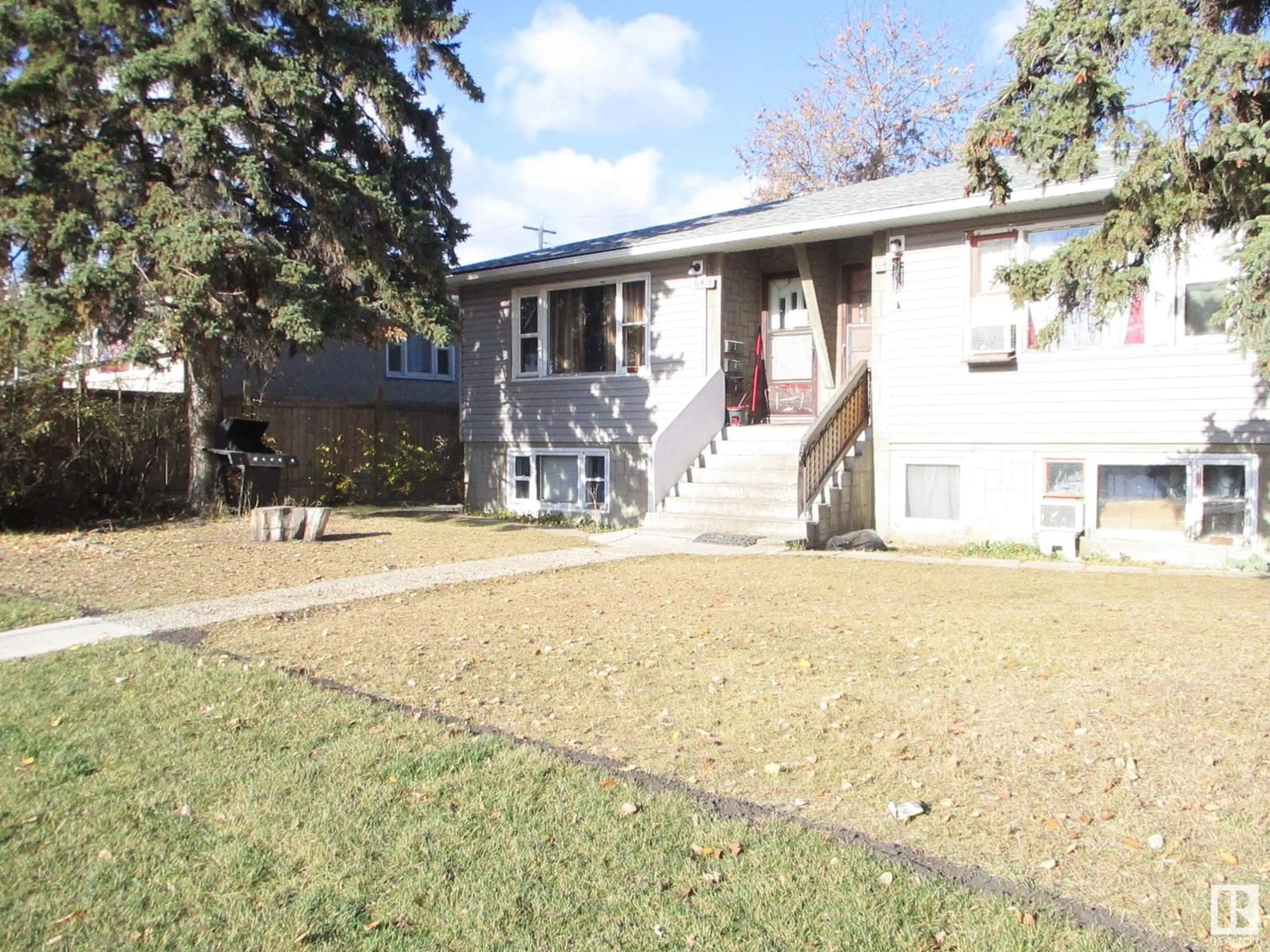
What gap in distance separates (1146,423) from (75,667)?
1065cm

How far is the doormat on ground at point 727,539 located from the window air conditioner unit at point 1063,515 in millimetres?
3403

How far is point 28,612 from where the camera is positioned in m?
7.85

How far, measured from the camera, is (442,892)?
331cm

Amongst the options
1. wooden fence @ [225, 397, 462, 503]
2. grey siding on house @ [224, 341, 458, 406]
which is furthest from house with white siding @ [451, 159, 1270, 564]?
grey siding on house @ [224, 341, 458, 406]

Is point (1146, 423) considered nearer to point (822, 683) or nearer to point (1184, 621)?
point (1184, 621)

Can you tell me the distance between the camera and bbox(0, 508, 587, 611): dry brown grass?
8.96 meters

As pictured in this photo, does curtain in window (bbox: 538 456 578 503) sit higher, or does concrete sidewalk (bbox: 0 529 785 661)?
curtain in window (bbox: 538 456 578 503)

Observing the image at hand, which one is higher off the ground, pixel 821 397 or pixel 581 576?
pixel 821 397

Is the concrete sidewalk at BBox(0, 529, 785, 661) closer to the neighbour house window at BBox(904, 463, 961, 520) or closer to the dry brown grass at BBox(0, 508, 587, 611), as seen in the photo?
the dry brown grass at BBox(0, 508, 587, 611)

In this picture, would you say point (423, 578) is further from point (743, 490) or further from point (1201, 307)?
point (1201, 307)

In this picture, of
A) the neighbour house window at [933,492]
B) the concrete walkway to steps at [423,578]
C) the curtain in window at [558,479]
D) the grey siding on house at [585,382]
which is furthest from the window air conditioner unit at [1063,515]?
the curtain in window at [558,479]

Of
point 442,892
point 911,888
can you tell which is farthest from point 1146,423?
point 442,892

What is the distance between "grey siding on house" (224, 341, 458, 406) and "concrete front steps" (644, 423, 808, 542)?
26.6ft

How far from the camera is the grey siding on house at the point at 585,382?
48.9 ft
